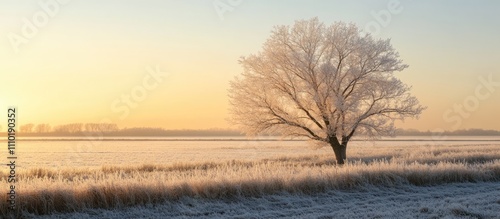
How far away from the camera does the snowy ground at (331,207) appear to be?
42.6ft

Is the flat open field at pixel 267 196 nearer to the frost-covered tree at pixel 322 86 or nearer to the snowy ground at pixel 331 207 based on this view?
the snowy ground at pixel 331 207

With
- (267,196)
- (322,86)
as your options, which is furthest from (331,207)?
(322,86)

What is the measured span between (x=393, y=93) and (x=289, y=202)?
21147 millimetres

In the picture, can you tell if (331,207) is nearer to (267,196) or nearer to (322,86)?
(267,196)

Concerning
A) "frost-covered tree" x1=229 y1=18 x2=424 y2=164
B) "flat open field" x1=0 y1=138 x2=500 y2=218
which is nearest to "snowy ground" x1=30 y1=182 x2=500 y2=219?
"flat open field" x1=0 y1=138 x2=500 y2=218

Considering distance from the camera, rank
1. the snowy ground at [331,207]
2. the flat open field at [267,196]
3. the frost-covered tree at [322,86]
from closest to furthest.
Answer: the snowy ground at [331,207] → the flat open field at [267,196] → the frost-covered tree at [322,86]

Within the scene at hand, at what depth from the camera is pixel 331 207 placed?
1451 centimetres

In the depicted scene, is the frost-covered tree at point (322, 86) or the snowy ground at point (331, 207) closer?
the snowy ground at point (331, 207)

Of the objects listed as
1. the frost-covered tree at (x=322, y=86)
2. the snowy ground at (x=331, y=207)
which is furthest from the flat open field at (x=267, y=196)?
the frost-covered tree at (x=322, y=86)

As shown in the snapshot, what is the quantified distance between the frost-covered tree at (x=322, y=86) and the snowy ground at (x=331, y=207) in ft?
54.0

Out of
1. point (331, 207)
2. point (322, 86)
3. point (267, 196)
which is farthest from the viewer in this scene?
point (322, 86)

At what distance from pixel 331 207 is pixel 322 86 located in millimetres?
20023

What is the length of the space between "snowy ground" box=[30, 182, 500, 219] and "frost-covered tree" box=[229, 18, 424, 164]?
648 inches

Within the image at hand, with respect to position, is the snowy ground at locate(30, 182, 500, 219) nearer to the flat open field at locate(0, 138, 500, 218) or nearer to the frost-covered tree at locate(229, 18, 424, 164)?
the flat open field at locate(0, 138, 500, 218)
